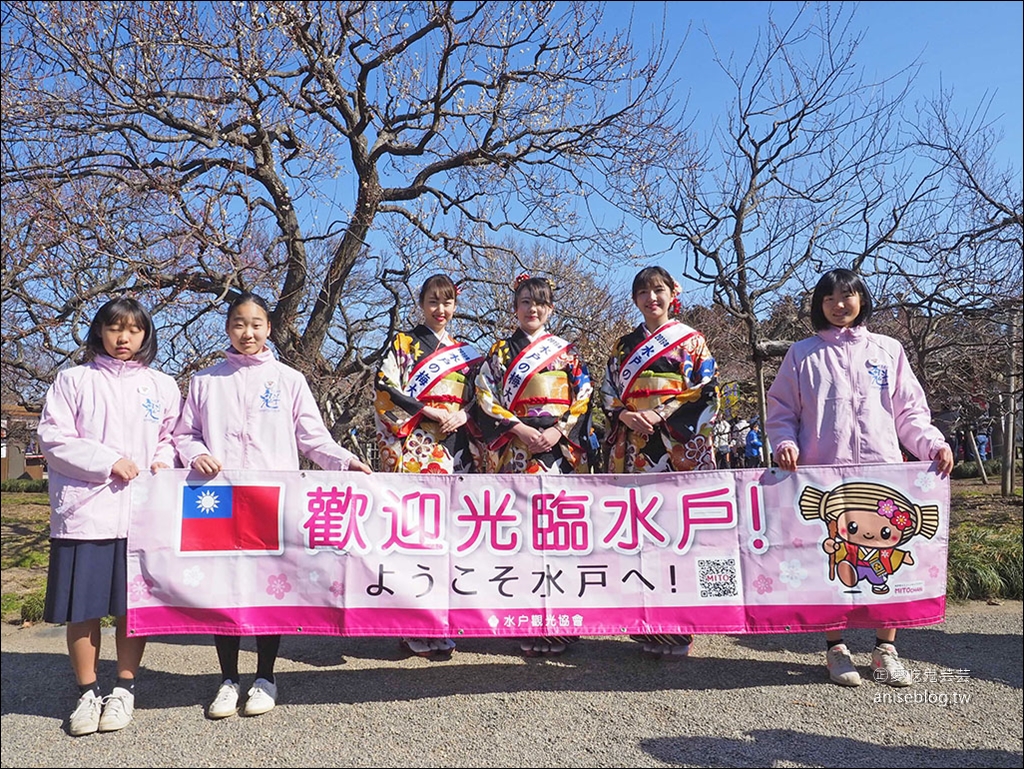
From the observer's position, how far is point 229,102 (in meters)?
5.88

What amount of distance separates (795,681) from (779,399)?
1372mm

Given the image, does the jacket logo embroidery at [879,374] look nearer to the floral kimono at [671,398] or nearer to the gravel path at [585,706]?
the floral kimono at [671,398]

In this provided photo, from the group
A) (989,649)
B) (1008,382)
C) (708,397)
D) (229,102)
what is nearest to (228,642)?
(708,397)

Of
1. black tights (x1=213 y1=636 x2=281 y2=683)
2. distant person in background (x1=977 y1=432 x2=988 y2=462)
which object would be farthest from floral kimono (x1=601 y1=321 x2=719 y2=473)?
distant person in background (x1=977 y1=432 x2=988 y2=462)

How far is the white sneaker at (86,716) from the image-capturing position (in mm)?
2947

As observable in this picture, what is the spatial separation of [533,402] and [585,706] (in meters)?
1.48

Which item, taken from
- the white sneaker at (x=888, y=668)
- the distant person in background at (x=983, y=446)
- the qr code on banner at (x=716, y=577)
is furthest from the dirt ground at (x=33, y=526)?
the distant person in background at (x=983, y=446)

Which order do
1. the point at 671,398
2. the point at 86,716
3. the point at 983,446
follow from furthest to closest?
the point at 983,446
the point at 671,398
the point at 86,716

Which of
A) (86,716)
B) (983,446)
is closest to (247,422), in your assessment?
(86,716)

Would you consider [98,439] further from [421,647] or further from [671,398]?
[671,398]

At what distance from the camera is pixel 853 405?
335cm

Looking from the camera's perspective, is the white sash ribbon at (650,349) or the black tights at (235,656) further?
the white sash ribbon at (650,349)

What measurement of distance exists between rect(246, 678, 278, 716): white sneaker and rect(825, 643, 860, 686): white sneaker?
2.64 meters

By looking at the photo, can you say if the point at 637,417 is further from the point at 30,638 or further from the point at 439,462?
the point at 30,638
